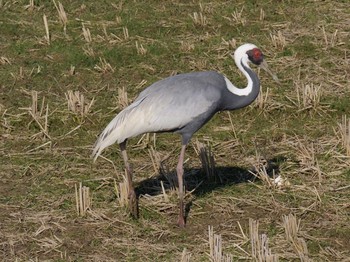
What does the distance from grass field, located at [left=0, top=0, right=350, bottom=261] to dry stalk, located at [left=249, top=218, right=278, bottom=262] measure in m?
0.02

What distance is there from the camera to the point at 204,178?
8859 mm

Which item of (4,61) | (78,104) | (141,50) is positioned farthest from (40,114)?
(141,50)

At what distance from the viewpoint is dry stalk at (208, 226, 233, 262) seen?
6816 millimetres

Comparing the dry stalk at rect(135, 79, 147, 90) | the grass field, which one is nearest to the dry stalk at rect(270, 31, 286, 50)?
the grass field

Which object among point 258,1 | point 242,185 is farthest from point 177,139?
point 258,1

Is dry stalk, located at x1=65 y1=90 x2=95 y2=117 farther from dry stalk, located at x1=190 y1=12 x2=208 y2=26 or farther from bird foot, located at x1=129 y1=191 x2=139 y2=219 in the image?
dry stalk, located at x1=190 y1=12 x2=208 y2=26

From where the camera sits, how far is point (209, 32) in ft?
41.1

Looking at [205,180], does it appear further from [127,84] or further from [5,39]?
[5,39]

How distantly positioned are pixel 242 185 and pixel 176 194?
0.65m

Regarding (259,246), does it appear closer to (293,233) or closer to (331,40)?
(293,233)

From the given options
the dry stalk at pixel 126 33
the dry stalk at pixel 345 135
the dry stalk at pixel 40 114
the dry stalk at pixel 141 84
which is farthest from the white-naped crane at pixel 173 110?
the dry stalk at pixel 126 33

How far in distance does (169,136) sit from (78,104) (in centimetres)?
116

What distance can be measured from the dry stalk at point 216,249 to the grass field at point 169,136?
23mm

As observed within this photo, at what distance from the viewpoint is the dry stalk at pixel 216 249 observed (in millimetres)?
6816
